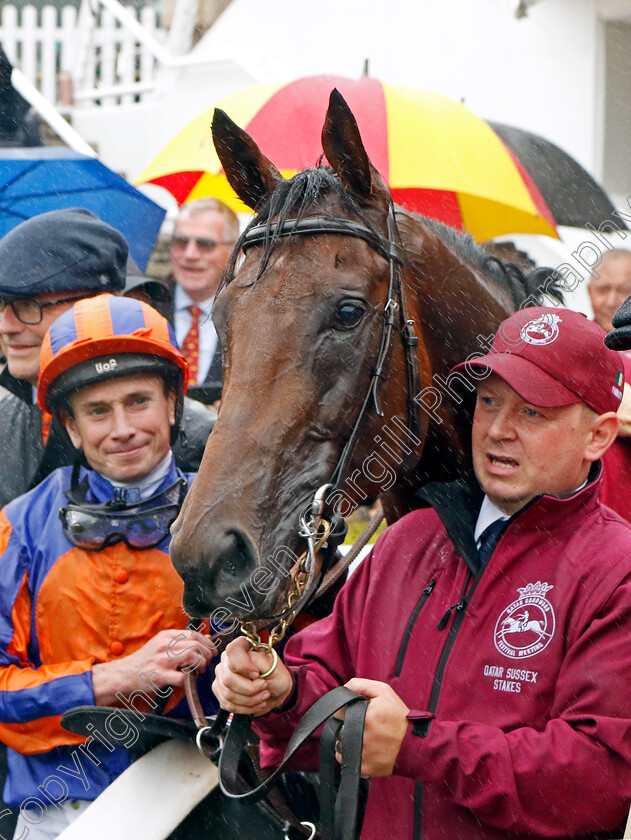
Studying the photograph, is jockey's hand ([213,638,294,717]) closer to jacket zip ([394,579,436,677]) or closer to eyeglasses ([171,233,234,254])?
jacket zip ([394,579,436,677])

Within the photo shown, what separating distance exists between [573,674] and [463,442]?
2.96 feet

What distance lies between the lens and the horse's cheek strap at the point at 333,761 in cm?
A: 188

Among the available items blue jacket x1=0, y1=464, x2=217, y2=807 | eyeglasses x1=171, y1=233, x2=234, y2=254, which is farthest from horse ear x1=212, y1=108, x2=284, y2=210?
eyeglasses x1=171, y1=233, x2=234, y2=254

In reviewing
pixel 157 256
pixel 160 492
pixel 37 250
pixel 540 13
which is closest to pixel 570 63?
pixel 540 13

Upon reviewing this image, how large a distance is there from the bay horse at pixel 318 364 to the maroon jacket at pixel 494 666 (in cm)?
28

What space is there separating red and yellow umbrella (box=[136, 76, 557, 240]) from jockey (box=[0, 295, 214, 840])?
1.95m

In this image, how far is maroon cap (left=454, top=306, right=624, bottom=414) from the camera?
83.9 inches

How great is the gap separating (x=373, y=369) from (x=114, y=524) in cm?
101

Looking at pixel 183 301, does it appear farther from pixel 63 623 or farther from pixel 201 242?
pixel 63 623

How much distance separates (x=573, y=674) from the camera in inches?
74.7

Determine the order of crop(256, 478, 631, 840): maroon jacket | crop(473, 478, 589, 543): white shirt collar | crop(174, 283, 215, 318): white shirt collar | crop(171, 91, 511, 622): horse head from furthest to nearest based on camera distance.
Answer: crop(174, 283, 215, 318): white shirt collar → crop(473, 478, 589, 543): white shirt collar → crop(171, 91, 511, 622): horse head → crop(256, 478, 631, 840): maroon jacket

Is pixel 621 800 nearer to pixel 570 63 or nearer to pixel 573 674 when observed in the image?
pixel 573 674

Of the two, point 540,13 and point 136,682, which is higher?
point 540,13

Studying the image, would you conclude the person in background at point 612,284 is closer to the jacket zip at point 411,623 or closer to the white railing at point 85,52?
the jacket zip at point 411,623
